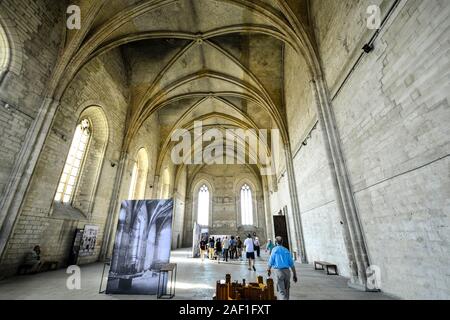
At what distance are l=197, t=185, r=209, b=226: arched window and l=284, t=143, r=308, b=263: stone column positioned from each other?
16.0 m

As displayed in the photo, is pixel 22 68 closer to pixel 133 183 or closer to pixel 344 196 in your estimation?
pixel 133 183

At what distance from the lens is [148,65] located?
12867 mm

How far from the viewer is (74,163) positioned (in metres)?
9.36

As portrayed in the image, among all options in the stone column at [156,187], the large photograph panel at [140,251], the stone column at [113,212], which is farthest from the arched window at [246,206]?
the large photograph panel at [140,251]

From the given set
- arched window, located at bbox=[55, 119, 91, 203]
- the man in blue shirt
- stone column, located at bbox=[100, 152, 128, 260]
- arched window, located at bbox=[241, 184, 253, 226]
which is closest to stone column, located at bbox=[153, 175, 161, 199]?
stone column, located at bbox=[100, 152, 128, 260]

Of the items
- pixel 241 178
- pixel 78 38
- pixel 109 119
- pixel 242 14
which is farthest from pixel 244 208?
pixel 78 38

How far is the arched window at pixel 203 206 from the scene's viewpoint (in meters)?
25.7

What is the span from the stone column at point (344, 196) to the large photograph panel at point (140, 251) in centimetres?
491

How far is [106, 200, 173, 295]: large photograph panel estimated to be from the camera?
468cm

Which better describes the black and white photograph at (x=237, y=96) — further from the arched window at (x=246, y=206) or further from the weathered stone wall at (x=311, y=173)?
the arched window at (x=246, y=206)

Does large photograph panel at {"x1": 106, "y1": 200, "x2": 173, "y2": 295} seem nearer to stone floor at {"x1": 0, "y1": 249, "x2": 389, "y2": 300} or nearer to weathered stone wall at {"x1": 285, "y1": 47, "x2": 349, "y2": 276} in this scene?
stone floor at {"x1": 0, "y1": 249, "x2": 389, "y2": 300}

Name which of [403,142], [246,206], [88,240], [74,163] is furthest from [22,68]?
[246,206]

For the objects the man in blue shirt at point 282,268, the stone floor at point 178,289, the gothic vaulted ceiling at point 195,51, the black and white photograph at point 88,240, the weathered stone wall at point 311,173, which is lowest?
the stone floor at point 178,289
